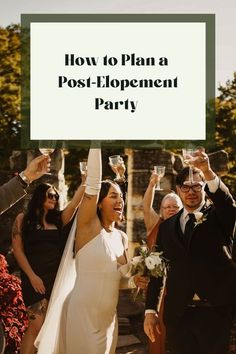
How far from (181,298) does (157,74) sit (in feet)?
10.8

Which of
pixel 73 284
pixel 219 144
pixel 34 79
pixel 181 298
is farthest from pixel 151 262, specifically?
pixel 219 144

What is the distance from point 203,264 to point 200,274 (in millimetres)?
77

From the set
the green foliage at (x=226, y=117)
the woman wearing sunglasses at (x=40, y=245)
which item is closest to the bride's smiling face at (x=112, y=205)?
the woman wearing sunglasses at (x=40, y=245)

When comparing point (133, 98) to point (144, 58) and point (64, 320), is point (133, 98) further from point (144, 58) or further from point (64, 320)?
point (64, 320)

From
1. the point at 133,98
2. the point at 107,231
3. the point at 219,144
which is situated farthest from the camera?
the point at 219,144

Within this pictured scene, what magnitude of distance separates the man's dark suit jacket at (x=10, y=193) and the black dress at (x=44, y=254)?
2.57m

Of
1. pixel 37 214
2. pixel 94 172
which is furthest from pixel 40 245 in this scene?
pixel 94 172

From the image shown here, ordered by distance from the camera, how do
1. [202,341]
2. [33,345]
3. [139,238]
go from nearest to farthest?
[202,341] → [33,345] → [139,238]

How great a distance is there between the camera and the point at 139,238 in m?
11.2

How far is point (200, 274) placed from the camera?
4949 mm

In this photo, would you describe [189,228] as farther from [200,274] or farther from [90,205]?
[90,205]

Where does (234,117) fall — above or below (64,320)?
above

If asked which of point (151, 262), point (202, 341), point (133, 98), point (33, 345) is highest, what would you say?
point (133, 98)

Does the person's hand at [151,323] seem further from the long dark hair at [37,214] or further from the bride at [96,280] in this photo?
the long dark hair at [37,214]
